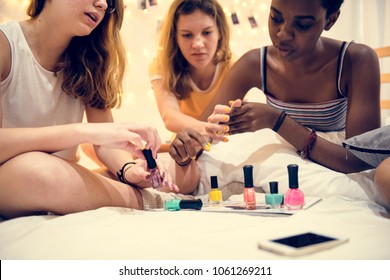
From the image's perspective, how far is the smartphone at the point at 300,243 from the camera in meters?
0.52

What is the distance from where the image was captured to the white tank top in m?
0.96

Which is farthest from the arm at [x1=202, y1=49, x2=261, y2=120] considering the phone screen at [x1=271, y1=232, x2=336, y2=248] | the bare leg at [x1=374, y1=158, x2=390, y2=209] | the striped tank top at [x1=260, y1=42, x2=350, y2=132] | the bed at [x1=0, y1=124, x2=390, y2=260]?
the phone screen at [x1=271, y1=232, x2=336, y2=248]

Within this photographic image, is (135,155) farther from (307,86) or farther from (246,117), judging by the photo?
(307,86)

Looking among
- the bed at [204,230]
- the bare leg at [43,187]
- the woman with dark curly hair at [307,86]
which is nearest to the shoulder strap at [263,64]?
the woman with dark curly hair at [307,86]

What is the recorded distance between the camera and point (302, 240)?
56cm

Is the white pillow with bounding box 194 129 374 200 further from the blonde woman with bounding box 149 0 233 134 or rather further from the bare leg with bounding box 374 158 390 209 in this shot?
the blonde woman with bounding box 149 0 233 134

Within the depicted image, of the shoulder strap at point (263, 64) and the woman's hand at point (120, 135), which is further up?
the shoulder strap at point (263, 64)

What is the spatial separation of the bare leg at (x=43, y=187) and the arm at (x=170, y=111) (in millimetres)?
573

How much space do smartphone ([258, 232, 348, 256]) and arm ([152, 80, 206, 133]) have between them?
31.3 inches

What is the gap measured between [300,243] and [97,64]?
79 centimetres

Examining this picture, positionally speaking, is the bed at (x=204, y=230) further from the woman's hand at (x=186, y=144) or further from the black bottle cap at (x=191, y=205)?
the woman's hand at (x=186, y=144)

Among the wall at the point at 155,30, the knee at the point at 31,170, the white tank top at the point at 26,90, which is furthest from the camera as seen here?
the wall at the point at 155,30

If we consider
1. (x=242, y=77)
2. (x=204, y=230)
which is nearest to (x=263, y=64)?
(x=242, y=77)

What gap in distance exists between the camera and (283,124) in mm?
1104
